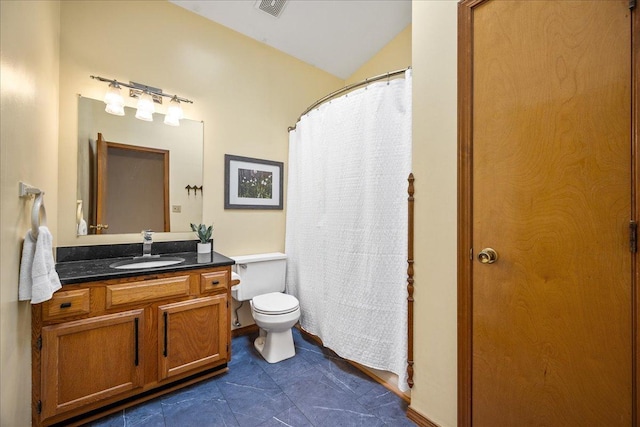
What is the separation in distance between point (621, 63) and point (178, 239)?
2.63m

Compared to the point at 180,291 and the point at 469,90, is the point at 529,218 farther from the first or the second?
the point at 180,291

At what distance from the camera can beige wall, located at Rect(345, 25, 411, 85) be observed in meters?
2.35

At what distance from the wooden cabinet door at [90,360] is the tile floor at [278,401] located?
0.21 meters

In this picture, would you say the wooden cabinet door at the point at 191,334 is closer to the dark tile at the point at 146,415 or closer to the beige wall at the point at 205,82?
the dark tile at the point at 146,415

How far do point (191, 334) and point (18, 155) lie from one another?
4.19 ft

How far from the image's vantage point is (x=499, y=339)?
1142 mm

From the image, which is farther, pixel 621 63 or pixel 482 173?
pixel 482 173

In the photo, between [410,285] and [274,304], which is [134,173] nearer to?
[274,304]

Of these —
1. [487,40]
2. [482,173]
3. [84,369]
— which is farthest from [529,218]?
[84,369]

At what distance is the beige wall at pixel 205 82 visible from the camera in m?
1.78

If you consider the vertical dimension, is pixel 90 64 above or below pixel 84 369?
above

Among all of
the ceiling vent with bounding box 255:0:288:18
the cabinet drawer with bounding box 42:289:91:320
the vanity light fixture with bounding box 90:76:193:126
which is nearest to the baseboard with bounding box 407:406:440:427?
the cabinet drawer with bounding box 42:289:91:320

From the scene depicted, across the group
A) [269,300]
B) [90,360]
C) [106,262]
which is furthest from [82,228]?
[269,300]

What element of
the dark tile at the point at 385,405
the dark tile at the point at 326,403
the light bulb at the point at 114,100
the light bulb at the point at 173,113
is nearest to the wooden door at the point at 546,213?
the dark tile at the point at 385,405
